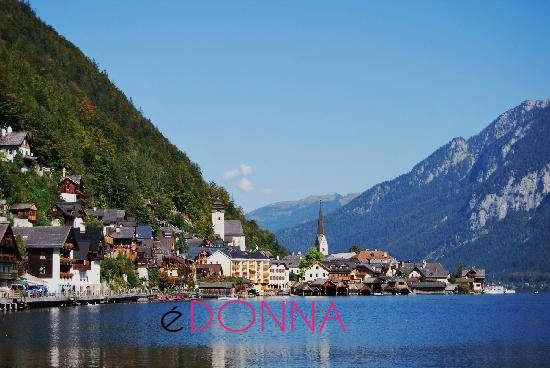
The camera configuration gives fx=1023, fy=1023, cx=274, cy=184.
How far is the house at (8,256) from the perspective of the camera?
332ft

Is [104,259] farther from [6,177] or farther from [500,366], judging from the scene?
[500,366]

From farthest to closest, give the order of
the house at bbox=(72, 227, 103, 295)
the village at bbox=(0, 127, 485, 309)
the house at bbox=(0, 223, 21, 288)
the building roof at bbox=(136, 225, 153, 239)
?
the building roof at bbox=(136, 225, 153, 239) < the house at bbox=(72, 227, 103, 295) < the village at bbox=(0, 127, 485, 309) < the house at bbox=(0, 223, 21, 288)

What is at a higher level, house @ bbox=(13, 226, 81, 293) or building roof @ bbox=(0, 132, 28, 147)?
building roof @ bbox=(0, 132, 28, 147)

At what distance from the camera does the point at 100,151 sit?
178375 millimetres

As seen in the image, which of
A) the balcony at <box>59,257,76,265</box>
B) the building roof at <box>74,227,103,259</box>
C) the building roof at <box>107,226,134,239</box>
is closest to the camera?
the balcony at <box>59,257,76,265</box>

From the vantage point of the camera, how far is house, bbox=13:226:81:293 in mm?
114875

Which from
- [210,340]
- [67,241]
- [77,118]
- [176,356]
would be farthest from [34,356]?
[77,118]

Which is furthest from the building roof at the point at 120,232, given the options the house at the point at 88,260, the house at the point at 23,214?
the house at the point at 23,214

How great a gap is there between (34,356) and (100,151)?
12252 centimetres

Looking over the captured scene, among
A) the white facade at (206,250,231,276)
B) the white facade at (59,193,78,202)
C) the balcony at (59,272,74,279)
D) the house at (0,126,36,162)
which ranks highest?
the house at (0,126,36,162)

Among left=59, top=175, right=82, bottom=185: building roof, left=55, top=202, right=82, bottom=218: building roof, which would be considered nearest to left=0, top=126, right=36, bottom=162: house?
left=59, top=175, right=82, bottom=185: building roof

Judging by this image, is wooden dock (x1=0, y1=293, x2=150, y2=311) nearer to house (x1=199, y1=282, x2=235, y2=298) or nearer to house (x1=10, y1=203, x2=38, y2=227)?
house (x1=10, y1=203, x2=38, y2=227)

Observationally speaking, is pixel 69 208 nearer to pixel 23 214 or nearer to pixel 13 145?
pixel 13 145

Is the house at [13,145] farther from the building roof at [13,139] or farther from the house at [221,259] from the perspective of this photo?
the house at [221,259]
